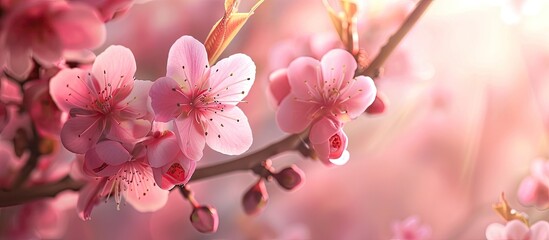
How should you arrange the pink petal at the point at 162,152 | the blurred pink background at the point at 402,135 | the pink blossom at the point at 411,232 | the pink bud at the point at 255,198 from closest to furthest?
the pink petal at the point at 162,152 < the pink bud at the point at 255,198 < the pink blossom at the point at 411,232 < the blurred pink background at the point at 402,135

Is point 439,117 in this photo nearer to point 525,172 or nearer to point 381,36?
point 525,172

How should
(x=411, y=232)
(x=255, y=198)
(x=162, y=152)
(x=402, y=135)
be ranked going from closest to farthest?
(x=162, y=152)
(x=255, y=198)
(x=411, y=232)
(x=402, y=135)

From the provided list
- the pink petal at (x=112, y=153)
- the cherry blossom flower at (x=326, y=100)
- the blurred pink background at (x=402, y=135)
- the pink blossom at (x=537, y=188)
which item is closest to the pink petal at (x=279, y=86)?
the cherry blossom flower at (x=326, y=100)

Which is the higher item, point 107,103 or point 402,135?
point 107,103

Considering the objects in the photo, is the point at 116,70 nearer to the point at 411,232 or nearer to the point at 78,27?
the point at 78,27

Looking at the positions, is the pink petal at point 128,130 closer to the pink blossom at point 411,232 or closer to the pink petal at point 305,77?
the pink petal at point 305,77

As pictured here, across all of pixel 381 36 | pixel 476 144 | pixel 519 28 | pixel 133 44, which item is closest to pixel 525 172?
pixel 476 144

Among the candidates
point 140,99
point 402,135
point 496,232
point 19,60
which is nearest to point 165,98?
point 140,99
